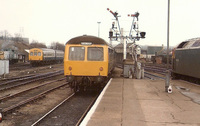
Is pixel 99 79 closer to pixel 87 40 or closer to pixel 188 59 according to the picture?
pixel 87 40

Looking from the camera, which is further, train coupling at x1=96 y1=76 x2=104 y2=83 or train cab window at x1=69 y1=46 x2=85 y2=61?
train cab window at x1=69 y1=46 x2=85 y2=61

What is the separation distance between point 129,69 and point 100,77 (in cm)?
635

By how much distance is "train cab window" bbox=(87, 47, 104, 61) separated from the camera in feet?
39.0

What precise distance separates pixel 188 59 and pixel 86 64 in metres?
5.98

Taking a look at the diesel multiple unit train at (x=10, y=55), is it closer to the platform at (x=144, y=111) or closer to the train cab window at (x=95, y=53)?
the train cab window at (x=95, y=53)

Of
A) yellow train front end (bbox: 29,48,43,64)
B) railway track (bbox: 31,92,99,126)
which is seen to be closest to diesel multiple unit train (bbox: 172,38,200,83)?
railway track (bbox: 31,92,99,126)

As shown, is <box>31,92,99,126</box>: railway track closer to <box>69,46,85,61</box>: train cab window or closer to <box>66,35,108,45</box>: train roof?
<box>69,46,85,61</box>: train cab window

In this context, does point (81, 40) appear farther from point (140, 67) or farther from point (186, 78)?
point (186, 78)

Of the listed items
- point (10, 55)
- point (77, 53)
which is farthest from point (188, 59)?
point (10, 55)

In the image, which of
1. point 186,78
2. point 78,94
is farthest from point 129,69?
point 78,94

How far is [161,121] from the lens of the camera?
18.7 ft

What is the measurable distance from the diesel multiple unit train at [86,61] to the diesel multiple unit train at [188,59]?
4704mm

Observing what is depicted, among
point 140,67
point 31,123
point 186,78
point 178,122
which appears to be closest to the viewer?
point 178,122

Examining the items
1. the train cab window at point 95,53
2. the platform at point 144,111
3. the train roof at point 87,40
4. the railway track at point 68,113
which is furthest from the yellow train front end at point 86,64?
the platform at point 144,111
